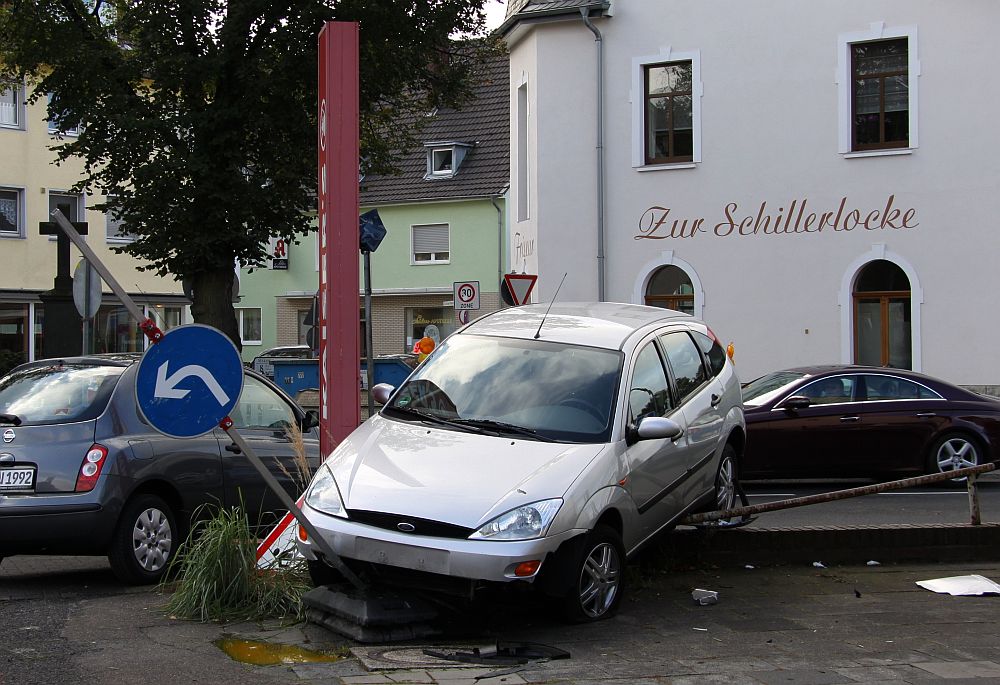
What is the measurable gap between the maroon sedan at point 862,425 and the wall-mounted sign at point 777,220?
7150 mm

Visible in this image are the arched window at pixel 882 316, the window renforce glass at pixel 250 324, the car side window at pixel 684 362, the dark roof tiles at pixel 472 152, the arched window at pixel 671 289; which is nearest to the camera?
the car side window at pixel 684 362

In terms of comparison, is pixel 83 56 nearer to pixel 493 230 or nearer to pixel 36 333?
pixel 36 333

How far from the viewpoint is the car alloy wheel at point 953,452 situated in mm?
15039

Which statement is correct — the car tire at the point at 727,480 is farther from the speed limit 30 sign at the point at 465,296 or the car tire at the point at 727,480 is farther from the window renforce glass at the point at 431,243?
the window renforce glass at the point at 431,243

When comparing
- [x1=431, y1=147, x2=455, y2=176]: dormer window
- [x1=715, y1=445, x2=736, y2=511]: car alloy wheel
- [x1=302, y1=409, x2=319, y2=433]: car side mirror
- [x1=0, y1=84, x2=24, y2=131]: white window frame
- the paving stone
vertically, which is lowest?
the paving stone

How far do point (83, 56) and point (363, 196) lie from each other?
26446 millimetres

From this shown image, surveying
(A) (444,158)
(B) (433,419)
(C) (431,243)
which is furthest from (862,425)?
(A) (444,158)

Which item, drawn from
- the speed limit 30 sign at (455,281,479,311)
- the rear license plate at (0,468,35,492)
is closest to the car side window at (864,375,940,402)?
the rear license plate at (0,468,35,492)

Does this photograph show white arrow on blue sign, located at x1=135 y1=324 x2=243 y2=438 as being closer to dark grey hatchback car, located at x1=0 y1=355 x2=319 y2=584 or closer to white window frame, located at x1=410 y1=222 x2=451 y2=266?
dark grey hatchback car, located at x1=0 y1=355 x2=319 y2=584

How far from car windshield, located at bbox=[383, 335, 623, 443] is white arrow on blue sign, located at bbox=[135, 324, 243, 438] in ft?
4.13

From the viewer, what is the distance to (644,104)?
23500 mm

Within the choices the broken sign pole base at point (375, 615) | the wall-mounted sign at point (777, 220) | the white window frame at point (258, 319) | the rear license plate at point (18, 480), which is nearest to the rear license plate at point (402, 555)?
the broken sign pole base at point (375, 615)

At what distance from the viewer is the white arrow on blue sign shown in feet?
22.4

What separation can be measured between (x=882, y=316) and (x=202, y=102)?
12.3m
